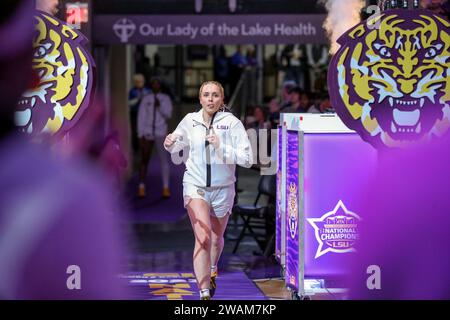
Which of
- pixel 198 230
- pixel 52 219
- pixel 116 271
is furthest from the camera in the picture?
pixel 198 230

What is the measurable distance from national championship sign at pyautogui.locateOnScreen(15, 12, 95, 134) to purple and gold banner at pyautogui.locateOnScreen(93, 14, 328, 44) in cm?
760

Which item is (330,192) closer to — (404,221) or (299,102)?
(404,221)

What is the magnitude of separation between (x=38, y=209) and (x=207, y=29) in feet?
35.9

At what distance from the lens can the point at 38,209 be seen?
2.63m

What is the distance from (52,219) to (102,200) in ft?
0.49

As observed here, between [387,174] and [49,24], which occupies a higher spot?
[49,24]

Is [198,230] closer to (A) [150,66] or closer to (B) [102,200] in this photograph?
(B) [102,200]

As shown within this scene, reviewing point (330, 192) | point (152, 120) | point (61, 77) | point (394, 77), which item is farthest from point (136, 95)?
point (394, 77)

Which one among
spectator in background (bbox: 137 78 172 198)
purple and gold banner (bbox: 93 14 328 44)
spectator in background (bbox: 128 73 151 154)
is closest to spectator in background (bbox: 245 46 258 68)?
spectator in background (bbox: 128 73 151 154)

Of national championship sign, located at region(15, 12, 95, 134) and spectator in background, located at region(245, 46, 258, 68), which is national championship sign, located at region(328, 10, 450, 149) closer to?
national championship sign, located at region(15, 12, 95, 134)

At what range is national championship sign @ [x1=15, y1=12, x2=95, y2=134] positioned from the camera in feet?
18.6

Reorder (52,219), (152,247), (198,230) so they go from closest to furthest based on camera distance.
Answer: (52,219) → (198,230) → (152,247)

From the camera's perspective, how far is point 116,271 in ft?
9.55

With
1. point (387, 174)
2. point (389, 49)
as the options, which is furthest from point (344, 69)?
point (387, 174)
